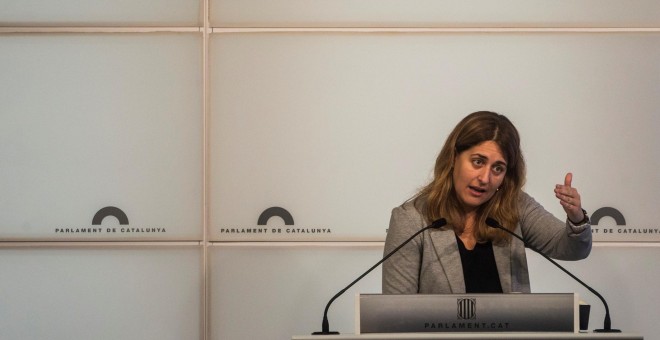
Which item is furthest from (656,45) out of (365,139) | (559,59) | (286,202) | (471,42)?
(286,202)

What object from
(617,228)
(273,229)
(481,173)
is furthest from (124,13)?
(617,228)

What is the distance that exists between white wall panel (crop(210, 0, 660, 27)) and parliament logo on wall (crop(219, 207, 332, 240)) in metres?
0.86

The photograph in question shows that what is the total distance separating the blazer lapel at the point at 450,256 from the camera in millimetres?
2777

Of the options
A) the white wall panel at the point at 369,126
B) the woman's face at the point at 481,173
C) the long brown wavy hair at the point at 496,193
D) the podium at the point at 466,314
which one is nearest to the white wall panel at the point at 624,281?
the white wall panel at the point at 369,126

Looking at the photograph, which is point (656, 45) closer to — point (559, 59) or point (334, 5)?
point (559, 59)

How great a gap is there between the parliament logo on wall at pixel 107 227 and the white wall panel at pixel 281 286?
15.2 inches

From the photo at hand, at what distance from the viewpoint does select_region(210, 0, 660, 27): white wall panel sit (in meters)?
4.06

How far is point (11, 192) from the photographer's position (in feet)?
13.4

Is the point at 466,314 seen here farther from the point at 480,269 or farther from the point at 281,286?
the point at 281,286

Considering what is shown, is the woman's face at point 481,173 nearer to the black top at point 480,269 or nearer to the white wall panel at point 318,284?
the black top at point 480,269

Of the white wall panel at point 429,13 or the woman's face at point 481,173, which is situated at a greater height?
the white wall panel at point 429,13

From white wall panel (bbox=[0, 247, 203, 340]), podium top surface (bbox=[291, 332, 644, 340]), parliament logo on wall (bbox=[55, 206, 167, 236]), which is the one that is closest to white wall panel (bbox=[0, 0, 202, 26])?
Result: parliament logo on wall (bbox=[55, 206, 167, 236])

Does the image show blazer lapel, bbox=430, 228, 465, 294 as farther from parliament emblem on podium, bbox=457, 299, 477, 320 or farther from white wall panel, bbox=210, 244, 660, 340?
white wall panel, bbox=210, 244, 660, 340

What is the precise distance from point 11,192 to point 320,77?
1.52 metres
